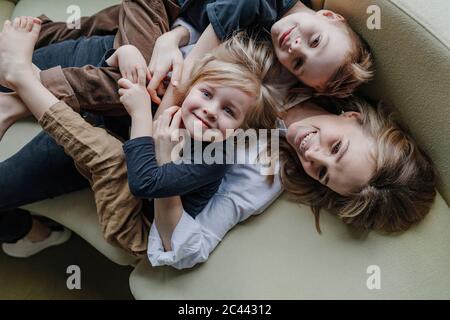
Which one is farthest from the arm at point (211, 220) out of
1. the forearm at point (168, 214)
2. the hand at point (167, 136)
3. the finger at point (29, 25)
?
the finger at point (29, 25)

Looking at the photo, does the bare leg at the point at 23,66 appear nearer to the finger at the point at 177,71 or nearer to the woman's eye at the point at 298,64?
the finger at the point at 177,71

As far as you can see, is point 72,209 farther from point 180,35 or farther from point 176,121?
point 180,35

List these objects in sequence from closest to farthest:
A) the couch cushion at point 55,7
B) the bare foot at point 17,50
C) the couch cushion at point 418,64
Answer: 1. the couch cushion at point 418,64
2. the bare foot at point 17,50
3. the couch cushion at point 55,7

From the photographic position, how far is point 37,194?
0.95 m

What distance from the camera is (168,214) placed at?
2.79ft

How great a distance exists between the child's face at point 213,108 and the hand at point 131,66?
0.11 metres

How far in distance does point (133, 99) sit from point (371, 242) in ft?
1.70

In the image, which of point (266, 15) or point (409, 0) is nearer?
point (409, 0)

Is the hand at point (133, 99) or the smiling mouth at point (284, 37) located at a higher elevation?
the smiling mouth at point (284, 37)

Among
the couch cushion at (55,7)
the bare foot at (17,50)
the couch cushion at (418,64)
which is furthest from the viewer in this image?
the couch cushion at (55,7)

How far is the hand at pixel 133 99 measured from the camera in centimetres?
89
